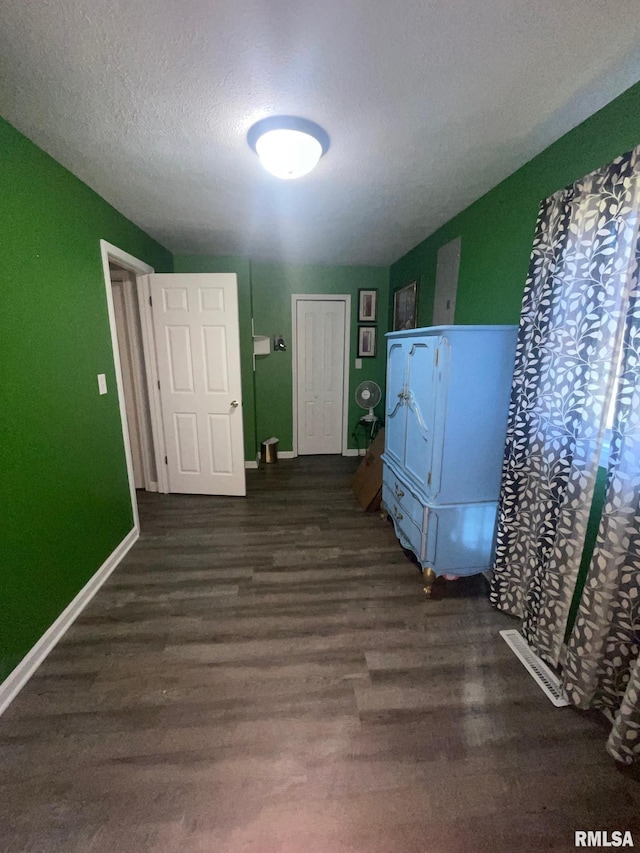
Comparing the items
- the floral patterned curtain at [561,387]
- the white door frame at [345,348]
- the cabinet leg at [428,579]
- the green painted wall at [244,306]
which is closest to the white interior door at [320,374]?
the white door frame at [345,348]

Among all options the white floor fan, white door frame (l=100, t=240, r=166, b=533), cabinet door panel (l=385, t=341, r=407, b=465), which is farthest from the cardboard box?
white door frame (l=100, t=240, r=166, b=533)

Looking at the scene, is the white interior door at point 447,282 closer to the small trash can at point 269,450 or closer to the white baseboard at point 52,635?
the small trash can at point 269,450

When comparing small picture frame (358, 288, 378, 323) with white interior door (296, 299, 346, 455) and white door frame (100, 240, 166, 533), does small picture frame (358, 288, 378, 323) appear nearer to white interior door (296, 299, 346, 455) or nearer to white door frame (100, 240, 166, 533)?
white interior door (296, 299, 346, 455)

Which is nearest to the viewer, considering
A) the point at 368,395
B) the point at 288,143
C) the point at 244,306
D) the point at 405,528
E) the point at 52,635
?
the point at 288,143

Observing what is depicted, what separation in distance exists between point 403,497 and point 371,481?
793 mm

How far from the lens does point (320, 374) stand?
429cm

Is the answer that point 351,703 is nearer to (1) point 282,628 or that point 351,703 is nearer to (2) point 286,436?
(1) point 282,628

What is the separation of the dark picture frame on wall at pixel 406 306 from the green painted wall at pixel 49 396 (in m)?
2.57

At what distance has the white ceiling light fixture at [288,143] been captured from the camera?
1.43 metres

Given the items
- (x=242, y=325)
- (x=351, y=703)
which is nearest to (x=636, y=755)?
(x=351, y=703)

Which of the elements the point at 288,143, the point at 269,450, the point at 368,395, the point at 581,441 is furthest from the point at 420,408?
the point at 269,450

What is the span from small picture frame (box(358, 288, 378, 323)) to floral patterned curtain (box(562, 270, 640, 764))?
3.18 metres

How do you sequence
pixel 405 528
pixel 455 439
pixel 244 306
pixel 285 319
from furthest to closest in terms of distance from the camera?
1. pixel 285 319
2. pixel 244 306
3. pixel 405 528
4. pixel 455 439

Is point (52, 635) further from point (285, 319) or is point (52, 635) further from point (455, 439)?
point (285, 319)
